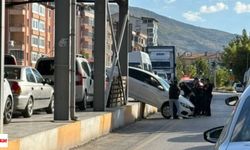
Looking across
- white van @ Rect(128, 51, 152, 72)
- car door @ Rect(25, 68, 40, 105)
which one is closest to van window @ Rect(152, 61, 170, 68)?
white van @ Rect(128, 51, 152, 72)

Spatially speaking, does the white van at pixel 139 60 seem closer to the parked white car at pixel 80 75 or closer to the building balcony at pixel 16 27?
the parked white car at pixel 80 75

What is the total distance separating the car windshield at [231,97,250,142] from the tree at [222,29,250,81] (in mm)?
101126

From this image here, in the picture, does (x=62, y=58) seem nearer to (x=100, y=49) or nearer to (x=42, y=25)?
(x=100, y=49)

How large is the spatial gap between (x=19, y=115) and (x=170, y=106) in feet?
28.7

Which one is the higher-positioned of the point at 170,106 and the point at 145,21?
the point at 145,21

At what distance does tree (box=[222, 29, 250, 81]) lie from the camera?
10806 cm

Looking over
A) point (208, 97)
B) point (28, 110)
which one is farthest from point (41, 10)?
point (28, 110)

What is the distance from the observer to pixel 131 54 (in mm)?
39844

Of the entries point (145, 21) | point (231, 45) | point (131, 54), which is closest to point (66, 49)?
point (131, 54)

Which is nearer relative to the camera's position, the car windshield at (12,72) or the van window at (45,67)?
the car windshield at (12,72)

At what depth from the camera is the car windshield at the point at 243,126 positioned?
5254 millimetres

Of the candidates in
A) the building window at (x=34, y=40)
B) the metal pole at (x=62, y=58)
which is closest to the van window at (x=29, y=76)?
the metal pole at (x=62, y=58)

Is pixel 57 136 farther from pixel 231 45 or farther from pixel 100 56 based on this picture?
pixel 231 45

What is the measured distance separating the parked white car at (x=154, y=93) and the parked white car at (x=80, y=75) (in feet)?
14.1
